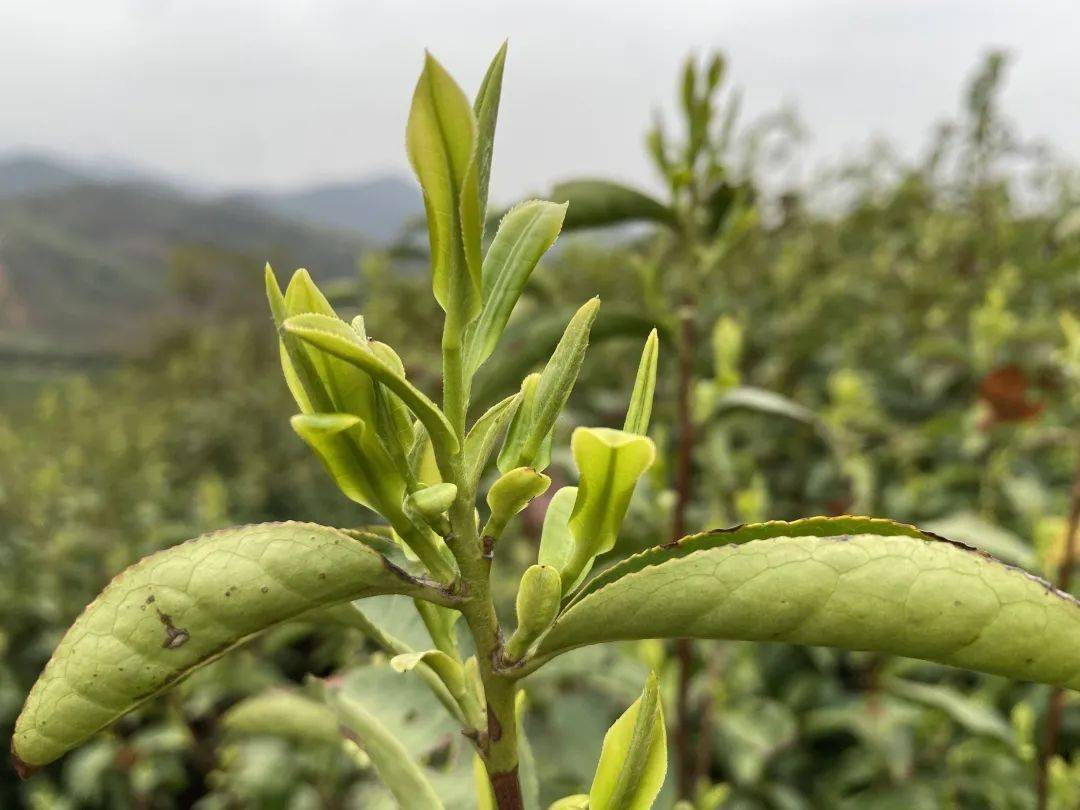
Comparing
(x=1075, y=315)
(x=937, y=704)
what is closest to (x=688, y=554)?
(x=937, y=704)

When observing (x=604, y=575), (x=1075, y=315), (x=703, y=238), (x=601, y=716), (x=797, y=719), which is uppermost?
(x=703, y=238)

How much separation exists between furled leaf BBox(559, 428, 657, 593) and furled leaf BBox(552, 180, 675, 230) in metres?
0.84

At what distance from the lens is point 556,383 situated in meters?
0.46

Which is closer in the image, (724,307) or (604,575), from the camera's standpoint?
(604,575)

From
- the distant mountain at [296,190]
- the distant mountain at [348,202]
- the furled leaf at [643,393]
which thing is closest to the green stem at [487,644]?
the furled leaf at [643,393]

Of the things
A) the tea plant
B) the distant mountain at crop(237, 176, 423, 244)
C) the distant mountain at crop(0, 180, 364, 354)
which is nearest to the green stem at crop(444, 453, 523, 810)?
the tea plant

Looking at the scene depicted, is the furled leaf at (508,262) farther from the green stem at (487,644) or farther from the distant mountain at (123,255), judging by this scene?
the distant mountain at (123,255)

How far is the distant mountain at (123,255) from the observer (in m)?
12.8

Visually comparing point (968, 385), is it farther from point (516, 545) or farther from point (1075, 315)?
point (516, 545)

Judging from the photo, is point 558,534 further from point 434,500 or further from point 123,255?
point 123,255

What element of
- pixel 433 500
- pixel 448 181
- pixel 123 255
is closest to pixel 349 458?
pixel 433 500

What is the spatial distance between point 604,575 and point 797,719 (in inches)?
77.4

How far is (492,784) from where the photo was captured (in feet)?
1.57

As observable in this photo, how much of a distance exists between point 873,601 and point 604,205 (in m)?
1.01
